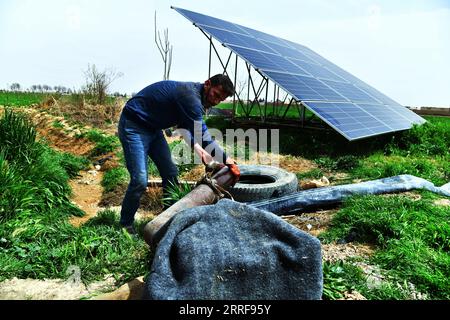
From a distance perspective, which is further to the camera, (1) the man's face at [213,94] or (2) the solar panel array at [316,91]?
(2) the solar panel array at [316,91]

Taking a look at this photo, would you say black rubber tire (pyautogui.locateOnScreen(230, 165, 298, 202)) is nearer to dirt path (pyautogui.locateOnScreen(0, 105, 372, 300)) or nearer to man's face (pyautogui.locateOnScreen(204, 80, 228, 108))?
dirt path (pyautogui.locateOnScreen(0, 105, 372, 300))

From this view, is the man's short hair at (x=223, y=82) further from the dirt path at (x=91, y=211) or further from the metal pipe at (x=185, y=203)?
the dirt path at (x=91, y=211)

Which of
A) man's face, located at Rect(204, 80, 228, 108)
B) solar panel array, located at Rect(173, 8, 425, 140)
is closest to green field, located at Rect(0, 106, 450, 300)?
man's face, located at Rect(204, 80, 228, 108)

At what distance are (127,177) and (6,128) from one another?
6.97 ft

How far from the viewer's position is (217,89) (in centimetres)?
366

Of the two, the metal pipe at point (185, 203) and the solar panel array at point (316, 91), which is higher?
the solar panel array at point (316, 91)

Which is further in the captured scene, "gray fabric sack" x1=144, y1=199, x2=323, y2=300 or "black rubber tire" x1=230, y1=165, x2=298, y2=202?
"black rubber tire" x1=230, y1=165, x2=298, y2=202

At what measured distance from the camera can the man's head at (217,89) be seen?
11.9 feet

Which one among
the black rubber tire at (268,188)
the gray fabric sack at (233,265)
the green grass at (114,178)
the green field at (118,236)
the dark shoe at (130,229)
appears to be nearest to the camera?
the gray fabric sack at (233,265)

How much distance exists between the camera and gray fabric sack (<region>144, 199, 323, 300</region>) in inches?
83.4

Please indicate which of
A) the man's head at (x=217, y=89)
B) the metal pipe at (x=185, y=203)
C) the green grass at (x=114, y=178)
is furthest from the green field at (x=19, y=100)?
the metal pipe at (x=185, y=203)

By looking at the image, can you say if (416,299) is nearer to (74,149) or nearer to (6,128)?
(6,128)

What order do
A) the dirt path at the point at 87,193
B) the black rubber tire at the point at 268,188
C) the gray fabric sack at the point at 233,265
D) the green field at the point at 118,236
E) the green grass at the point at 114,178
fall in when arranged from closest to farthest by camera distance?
1. the gray fabric sack at the point at 233,265
2. the green field at the point at 118,236
3. the black rubber tire at the point at 268,188
4. the dirt path at the point at 87,193
5. the green grass at the point at 114,178

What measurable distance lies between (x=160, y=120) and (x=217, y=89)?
0.77m
